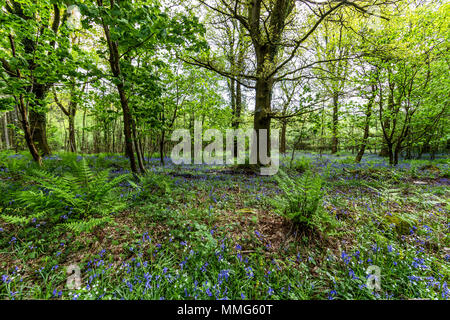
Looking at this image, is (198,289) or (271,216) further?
(271,216)

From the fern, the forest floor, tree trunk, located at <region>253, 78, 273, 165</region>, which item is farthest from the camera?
tree trunk, located at <region>253, 78, 273, 165</region>

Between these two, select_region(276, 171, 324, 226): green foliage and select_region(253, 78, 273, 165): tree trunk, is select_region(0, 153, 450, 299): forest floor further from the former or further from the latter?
select_region(253, 78, 273, 165): tree trunk

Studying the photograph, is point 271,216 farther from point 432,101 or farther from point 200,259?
point 432,101

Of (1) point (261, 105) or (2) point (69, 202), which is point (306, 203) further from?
(1) point (261, 105)

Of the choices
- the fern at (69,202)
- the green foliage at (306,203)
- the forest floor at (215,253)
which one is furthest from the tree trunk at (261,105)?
the fern at (69,202)

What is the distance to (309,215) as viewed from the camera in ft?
7.80

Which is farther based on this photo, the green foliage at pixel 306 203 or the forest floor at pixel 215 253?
the green foliage at pixel 306 203

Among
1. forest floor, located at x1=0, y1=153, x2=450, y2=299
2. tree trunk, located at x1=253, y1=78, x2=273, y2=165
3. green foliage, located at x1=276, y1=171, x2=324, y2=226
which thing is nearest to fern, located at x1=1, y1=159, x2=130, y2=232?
forest floor, located at x1=0, y1=153, x2=450, y2=299

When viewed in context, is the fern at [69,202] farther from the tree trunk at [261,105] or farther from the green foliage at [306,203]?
the tree trunk at [261,105]

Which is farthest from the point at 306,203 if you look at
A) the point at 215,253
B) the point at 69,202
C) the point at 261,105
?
the point at 261,105

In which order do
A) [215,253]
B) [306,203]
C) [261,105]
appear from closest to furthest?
[215,253] → [306,203] → [261,105]

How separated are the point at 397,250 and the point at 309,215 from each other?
106 cm
